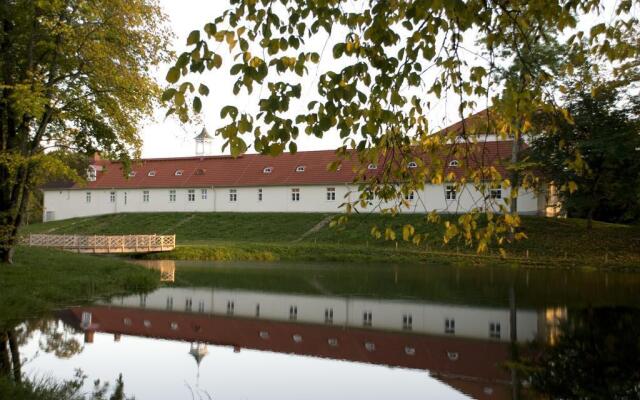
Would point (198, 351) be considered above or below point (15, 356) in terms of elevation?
below

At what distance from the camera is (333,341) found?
1190 centimetres

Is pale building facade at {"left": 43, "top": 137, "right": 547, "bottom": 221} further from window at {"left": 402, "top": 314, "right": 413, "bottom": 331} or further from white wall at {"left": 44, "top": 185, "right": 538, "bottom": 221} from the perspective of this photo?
window at {"left": 402, "top": 314, "right": 413, "bottom": 331}

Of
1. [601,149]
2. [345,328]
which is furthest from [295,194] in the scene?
[345,328]

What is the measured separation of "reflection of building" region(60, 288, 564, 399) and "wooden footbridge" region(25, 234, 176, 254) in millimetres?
13772

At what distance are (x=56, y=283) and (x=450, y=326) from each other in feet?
33.0

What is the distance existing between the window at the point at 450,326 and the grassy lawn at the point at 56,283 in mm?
8787

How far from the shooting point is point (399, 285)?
2014cm

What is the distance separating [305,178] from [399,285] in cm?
2383

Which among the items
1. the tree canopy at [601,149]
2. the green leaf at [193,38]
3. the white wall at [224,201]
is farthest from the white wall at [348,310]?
the white wall at [224,201]

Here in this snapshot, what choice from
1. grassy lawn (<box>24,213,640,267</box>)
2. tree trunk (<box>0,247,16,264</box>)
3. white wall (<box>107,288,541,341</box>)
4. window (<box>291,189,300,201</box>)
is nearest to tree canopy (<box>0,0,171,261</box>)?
tree trunk (<box>0,247,16,264</box>)

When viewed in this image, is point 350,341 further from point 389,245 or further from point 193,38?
point 389,245

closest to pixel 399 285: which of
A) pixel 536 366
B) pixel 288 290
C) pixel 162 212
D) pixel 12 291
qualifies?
pixel 288 290

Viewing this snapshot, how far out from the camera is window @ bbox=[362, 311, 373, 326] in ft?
45.2

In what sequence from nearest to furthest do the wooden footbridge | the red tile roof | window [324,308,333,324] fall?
window [324,308,333,324] < the wooden footbridge < the red tile roof
